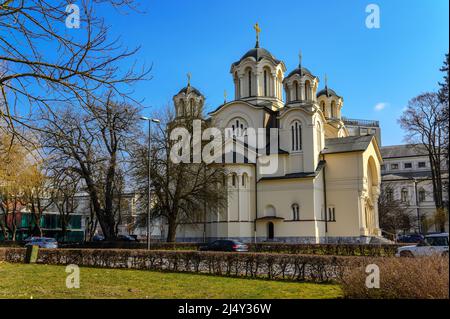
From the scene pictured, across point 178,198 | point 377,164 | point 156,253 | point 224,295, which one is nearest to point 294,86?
point 377,164

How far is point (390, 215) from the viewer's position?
208 ft

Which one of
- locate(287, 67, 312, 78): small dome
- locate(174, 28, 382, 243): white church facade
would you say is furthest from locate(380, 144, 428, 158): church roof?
locate(174, 28, 382, 243): white church facade

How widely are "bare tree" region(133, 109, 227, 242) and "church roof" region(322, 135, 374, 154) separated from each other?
13.5m

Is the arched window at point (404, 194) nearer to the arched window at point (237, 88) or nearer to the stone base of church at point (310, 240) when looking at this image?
the stone base of church at point (310, 240)

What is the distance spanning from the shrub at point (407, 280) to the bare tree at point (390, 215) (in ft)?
174

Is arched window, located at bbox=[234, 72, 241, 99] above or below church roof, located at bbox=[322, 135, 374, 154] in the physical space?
above

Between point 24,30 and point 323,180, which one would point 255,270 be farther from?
point 323,180

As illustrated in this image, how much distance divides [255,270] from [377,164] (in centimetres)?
3534

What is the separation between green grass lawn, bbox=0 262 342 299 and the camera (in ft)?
37.2

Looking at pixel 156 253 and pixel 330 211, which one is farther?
pixel 330 211

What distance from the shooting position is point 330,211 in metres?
43.0

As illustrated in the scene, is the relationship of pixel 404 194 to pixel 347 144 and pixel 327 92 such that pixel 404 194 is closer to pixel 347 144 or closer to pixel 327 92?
pixel 327 92

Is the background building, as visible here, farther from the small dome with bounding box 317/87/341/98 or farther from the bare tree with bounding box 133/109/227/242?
the bare tree with bounding box 133/109/227/242
